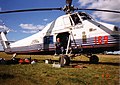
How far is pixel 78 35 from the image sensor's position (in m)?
14.4

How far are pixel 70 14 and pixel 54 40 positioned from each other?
2.96 metres

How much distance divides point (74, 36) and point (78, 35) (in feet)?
1.53

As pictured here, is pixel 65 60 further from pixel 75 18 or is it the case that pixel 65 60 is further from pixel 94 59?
pixel 94 59

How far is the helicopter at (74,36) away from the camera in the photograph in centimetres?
1277

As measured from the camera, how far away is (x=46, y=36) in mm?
17328

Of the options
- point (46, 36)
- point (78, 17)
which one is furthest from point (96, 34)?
point (46, 36)

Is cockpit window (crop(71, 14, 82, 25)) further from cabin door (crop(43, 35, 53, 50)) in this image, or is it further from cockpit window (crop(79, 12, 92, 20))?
cabin door (crop(43, 35, 53, 50))

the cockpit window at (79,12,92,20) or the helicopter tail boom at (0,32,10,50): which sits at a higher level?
the cockpit window at (79,12,92,20)

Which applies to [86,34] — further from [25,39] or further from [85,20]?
[25,39]

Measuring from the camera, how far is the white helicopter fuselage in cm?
1273

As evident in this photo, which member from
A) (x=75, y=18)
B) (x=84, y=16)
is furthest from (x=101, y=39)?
(x=75, y=18)

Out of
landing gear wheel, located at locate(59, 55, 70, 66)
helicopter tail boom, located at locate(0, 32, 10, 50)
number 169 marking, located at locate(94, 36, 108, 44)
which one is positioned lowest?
landing gear wheel, located at locate(59, 55, 70, 66)

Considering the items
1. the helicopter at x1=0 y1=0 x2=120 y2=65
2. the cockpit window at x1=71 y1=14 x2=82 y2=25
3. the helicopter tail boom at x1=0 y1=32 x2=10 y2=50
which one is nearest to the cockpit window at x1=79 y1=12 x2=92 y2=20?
the helicopter at x1=0 y1=0 x2=120 y2=65

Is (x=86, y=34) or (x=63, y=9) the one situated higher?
(x=63, y=9)
